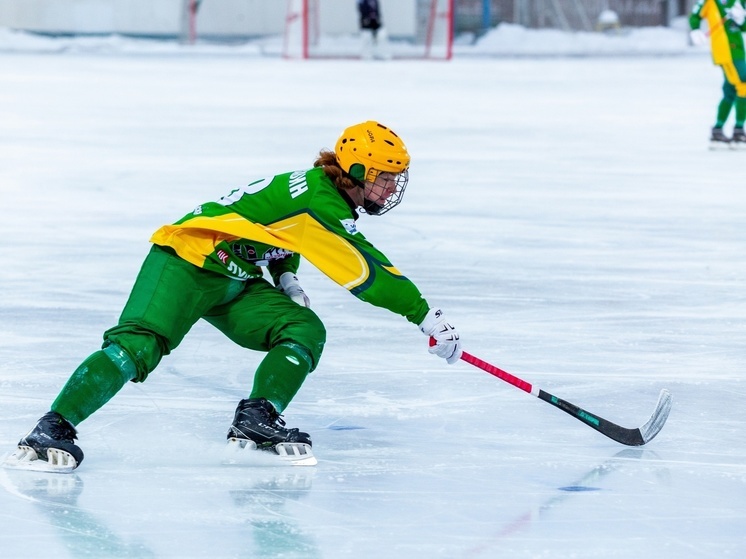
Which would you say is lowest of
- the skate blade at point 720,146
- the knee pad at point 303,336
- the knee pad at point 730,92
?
the skate blade at point 720,146

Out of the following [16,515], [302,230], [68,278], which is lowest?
[68,278]

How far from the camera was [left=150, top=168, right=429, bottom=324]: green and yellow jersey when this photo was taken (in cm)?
319

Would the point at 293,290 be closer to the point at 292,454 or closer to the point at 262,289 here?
the point at 262,289

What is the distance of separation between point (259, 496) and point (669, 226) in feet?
14.4

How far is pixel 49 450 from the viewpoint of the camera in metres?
3.12

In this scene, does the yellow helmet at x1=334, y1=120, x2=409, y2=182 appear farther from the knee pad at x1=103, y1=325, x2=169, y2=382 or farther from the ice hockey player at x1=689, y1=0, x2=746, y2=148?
the ice hockey player at x1=689, y1=0, x2=746, y2=148

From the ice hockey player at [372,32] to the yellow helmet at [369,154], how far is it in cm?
1939

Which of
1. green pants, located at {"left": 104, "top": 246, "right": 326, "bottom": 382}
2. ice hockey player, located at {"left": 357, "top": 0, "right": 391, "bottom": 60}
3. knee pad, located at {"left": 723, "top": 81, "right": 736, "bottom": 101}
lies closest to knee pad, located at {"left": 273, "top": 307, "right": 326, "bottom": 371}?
green pants, located at {"left": 104, "top": 246, "right": 326, "bottom": 382}

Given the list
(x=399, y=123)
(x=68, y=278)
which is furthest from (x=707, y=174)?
(x=68, y=278)

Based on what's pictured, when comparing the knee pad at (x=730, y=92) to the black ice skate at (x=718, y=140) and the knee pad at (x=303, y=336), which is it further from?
the knee pad at (x=303, y=336)

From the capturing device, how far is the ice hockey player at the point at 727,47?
10.3m

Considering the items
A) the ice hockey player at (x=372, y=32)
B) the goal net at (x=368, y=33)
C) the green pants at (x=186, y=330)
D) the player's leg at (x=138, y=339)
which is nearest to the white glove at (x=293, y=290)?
the green pants at (x=186, y=330)

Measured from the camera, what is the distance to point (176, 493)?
120 inches

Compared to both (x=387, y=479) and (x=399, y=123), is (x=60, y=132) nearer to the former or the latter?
(x=399, y=123)
